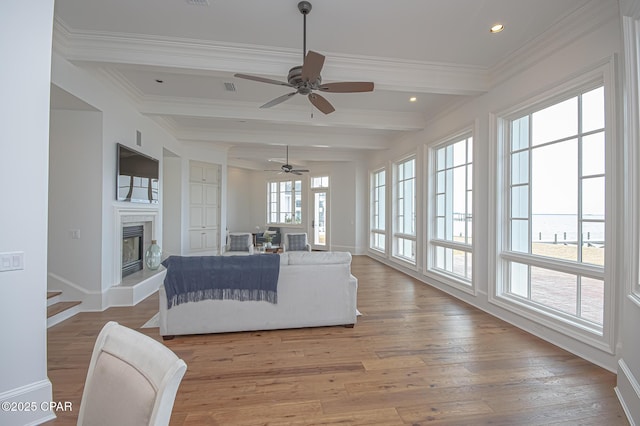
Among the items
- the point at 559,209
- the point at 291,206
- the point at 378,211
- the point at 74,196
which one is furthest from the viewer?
the point at 291,206

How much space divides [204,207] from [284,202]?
3.54 metres

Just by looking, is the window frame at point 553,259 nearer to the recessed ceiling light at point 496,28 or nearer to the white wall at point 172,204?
the recessed ceiling light at point 496,28

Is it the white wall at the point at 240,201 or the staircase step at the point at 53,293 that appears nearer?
the staircase step at the point at 53,293

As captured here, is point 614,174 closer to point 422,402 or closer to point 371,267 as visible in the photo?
point 422,402

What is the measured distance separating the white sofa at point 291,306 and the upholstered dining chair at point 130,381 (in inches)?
89.6

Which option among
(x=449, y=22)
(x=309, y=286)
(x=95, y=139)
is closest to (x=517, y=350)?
(x=309, y=286)

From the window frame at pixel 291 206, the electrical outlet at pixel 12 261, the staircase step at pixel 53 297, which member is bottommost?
the staircase step at pixel 53 297

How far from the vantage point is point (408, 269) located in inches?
252

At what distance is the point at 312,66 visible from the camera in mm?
2498

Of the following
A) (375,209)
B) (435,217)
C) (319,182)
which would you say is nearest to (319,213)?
(319,182)

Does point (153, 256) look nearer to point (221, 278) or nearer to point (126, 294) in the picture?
point (126, 294)

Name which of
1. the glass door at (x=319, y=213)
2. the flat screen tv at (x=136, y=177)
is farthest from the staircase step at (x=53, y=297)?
the glass door at (x=319, y=213)

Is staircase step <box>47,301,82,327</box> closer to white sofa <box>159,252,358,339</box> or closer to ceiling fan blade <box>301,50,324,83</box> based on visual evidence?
white sofa <box>159,252,358,339</box>

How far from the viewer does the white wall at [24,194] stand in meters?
1.80
